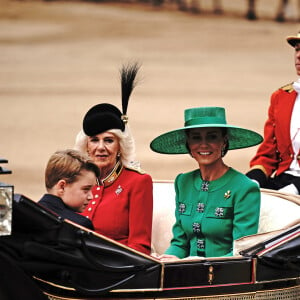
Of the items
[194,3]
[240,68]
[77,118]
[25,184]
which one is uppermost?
[194,3]

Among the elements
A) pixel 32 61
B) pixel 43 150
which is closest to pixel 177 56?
pixel 32 61

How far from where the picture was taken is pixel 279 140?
4.77 m

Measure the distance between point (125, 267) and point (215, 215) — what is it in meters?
0.62

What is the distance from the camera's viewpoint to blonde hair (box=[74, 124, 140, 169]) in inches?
155

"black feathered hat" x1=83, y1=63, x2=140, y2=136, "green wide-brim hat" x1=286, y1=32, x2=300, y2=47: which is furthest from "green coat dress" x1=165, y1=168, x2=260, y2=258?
"green wide-brim hat" x1=286, y1=32, x2=300, y2=47

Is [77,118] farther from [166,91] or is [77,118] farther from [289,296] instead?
[289,296]

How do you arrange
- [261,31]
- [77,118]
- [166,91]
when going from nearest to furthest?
[77,118] < [166,91] < [261,31]

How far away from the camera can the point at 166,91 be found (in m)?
13.6

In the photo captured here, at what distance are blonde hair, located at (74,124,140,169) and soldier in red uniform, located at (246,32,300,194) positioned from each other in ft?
2.65

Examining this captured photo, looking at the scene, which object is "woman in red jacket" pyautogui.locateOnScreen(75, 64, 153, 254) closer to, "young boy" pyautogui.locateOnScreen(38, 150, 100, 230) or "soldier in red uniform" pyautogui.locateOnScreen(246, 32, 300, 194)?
"young boy" pyautogui.locateOnScreen(38, 150, 100, 230)

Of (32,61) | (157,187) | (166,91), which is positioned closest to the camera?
(157,187)

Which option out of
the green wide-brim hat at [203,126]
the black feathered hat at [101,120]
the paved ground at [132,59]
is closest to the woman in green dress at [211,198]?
the green wide-brim hat at [203,126]

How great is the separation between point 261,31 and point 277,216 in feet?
38.0

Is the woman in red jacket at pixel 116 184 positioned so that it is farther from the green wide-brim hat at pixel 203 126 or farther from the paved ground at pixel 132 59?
the paved ground at pixel 132 59
